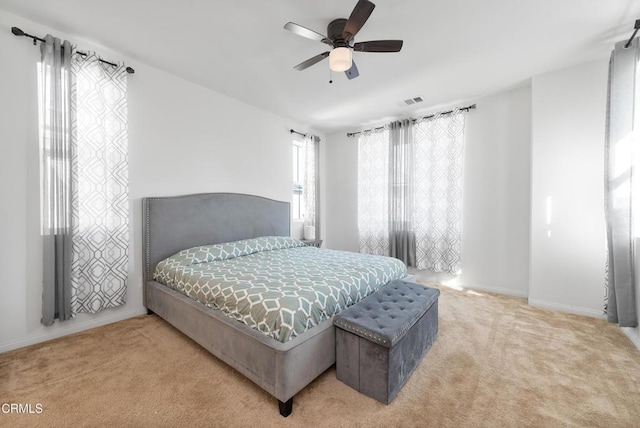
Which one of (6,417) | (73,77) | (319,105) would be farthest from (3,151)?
(319,105)

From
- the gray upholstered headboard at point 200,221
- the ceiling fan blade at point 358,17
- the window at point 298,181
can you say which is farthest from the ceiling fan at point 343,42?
the window at point 298,181

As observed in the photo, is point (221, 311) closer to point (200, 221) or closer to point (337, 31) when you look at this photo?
point (200, 221)

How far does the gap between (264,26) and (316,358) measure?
2671mm

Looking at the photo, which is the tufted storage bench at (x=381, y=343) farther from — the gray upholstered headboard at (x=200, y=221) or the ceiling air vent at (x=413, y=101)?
the ceiling air vent at (x=413, y=101)

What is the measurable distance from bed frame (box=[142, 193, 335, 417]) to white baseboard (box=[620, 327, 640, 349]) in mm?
2629

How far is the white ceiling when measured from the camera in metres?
2.00

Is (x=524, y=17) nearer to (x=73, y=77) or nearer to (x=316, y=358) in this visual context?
(x=316, y=358)

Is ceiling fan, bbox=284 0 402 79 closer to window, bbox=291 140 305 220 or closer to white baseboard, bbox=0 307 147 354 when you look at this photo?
window, bbox=291 140 305 220

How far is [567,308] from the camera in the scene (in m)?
2.87

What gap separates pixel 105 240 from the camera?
2520 mm

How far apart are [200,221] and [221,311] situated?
162cm

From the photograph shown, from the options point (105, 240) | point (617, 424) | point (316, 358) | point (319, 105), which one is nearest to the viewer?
point (617, 424)

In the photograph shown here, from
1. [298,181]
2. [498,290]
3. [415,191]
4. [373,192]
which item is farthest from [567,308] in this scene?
[298,181]

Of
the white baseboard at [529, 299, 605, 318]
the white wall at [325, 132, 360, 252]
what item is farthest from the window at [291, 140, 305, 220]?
the white baseboard at [529, 299, 605, 318]
